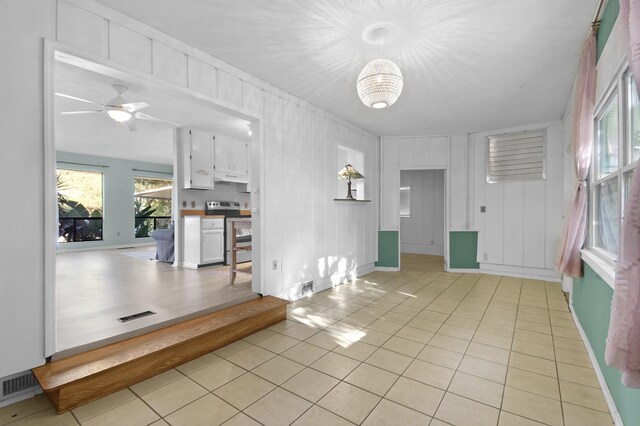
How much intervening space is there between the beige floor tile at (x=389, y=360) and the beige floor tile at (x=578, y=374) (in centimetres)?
111

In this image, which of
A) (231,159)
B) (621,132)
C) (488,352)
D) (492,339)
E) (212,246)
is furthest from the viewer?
(231,159)

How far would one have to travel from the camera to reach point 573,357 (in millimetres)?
2480

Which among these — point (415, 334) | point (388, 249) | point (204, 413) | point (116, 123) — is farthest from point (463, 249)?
point (116, 123)

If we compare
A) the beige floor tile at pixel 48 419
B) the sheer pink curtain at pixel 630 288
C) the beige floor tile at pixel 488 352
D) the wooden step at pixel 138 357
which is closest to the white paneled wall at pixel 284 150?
the wooden step at pixel 138 357

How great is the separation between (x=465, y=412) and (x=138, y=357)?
217 centimetres

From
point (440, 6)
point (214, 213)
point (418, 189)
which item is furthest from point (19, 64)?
point (418, 189)

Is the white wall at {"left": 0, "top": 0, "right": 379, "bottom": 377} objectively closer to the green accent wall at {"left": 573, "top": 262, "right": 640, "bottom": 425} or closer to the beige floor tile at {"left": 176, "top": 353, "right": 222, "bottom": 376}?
the beige floor tile at {"left": 176, "top": 353, "right": 222, "bottom": 376}

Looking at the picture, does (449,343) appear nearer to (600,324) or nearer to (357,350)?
(357,350)

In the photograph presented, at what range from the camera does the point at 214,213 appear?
20.5ft

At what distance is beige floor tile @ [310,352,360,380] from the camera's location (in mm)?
2245

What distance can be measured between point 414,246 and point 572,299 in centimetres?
479

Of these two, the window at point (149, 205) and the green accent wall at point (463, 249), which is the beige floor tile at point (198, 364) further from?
the window at point (149, 205)

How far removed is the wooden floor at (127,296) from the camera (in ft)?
8.14

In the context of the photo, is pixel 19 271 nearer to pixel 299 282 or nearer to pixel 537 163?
pixel 299 282
